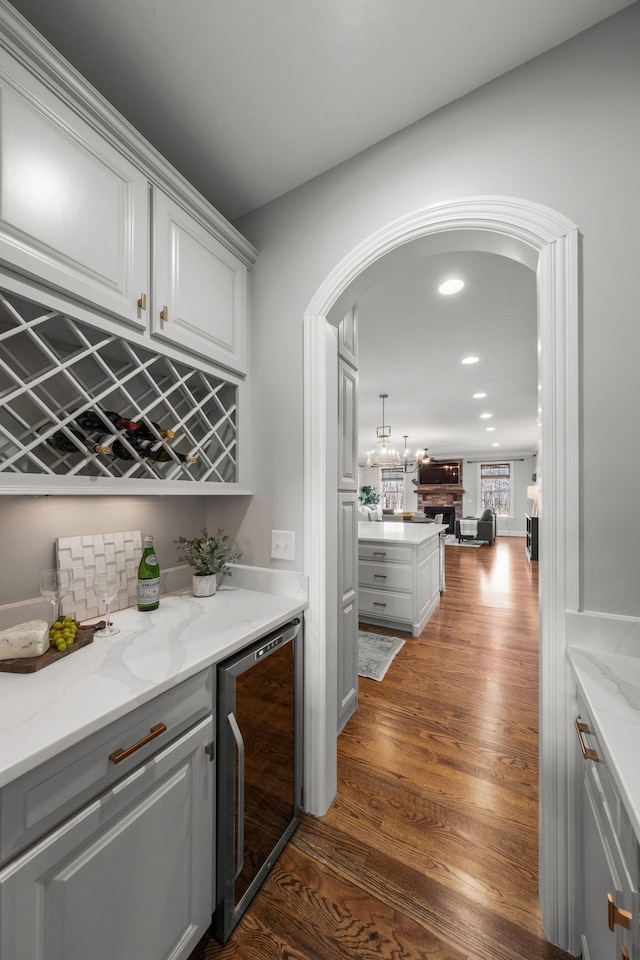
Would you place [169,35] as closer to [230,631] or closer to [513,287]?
[230,631]

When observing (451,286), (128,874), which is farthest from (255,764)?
(451,286)

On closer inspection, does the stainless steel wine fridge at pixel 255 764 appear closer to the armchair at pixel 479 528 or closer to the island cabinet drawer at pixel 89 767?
the island cabinet drawer at pixel 89 767

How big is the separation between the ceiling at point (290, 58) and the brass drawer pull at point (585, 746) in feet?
6.84

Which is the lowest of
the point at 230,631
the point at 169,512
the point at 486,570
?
the point at 486,570

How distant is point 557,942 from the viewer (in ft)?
Answer: 3.69

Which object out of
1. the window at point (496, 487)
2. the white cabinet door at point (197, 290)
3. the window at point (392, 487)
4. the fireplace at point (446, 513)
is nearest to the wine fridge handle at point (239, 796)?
the white cabinet door at point (197, 290)

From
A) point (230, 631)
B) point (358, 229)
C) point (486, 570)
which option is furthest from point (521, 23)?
point (486, 570)

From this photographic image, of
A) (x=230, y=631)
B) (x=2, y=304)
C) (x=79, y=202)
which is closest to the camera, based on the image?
(x=2, y=304)

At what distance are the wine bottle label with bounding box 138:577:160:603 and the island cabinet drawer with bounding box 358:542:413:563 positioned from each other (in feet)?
7.95

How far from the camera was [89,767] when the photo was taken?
760mm

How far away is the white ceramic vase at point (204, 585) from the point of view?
64.8 inches

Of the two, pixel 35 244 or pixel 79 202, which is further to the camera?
pixel 79 202

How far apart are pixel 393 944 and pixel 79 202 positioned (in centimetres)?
245

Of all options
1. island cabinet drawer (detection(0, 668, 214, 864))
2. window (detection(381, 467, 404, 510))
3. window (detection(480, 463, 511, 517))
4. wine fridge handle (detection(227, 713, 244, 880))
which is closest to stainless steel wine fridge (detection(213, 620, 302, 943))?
wine fridge handle (detection(227, 713, 244, 880))
